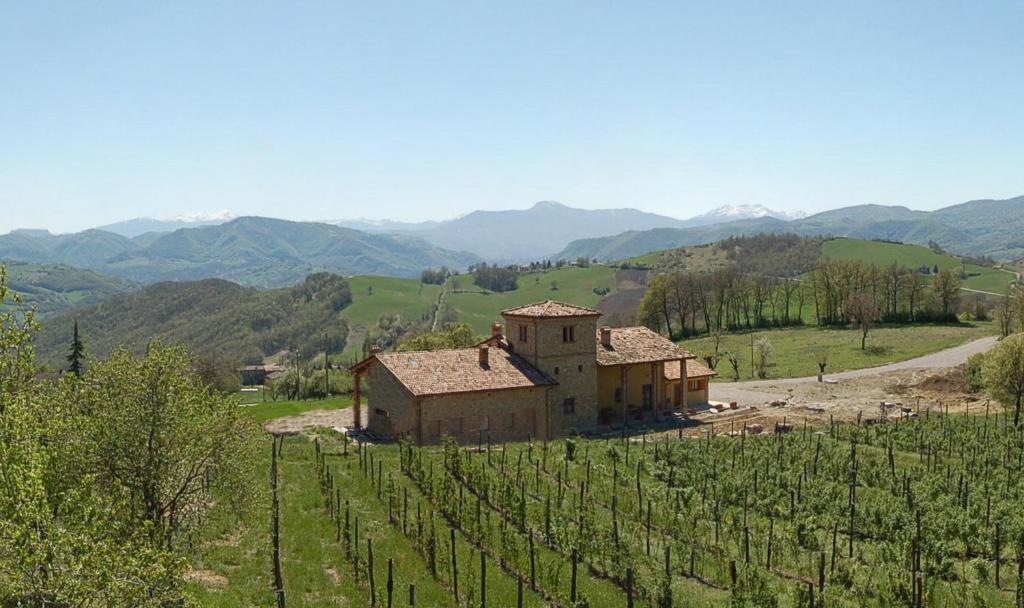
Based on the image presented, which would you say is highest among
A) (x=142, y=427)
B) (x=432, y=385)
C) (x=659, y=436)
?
(x=142, y=427)

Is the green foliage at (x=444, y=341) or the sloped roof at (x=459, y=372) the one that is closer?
the sloped roof at (x=459, y=372)

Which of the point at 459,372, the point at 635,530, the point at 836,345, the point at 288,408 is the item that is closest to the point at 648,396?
the point at 459,372

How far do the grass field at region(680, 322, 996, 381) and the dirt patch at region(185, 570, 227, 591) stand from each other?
67.1 m

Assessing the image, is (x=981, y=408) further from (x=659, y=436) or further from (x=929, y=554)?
(x=929, y=554)

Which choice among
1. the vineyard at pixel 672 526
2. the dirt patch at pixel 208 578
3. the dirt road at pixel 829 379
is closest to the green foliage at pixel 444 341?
the dirt road at pixel 829 379

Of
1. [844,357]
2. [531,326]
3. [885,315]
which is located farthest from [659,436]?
[885,315]

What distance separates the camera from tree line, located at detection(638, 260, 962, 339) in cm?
11525

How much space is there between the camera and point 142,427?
17.8 m

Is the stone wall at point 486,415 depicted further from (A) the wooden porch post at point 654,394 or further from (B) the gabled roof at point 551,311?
(A) the wooden porch post at point 654,394

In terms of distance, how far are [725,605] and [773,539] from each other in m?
6.70

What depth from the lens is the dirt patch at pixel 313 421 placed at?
49.0 meters

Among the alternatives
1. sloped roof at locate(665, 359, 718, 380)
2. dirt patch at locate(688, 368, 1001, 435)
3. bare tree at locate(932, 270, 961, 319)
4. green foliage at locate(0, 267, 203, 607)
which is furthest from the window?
bare tree at locate(932, 270, 961, 319)

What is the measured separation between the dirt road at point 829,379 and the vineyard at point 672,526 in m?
23.6

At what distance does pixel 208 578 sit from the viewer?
67.9ft
